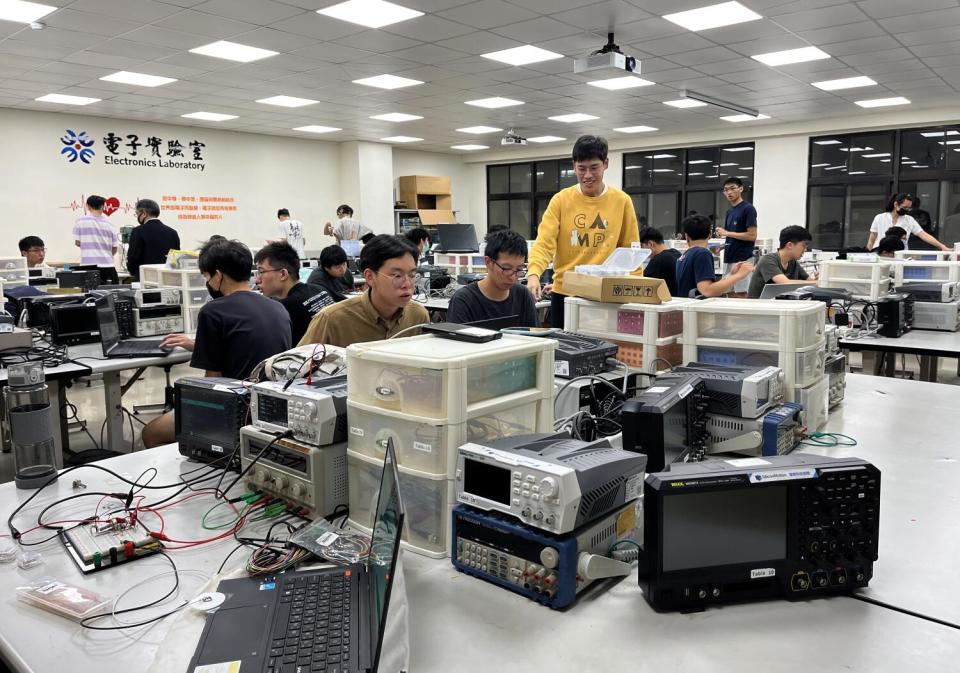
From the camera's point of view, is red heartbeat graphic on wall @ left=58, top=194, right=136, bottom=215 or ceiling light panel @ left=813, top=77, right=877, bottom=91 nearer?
ceiling light panel @ left=813, top=77, right=877, bottom=91

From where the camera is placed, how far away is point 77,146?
28.7ft

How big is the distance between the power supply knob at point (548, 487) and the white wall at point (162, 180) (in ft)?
30.4

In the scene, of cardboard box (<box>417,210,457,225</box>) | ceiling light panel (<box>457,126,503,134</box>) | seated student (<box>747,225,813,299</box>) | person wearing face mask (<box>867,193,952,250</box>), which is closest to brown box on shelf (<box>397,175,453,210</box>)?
cardboard box (<box>417,210,457,225</box>)

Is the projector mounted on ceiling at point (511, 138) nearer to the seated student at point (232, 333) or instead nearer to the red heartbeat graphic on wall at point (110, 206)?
the red heartbeat graphic on wall at point (110, 206)

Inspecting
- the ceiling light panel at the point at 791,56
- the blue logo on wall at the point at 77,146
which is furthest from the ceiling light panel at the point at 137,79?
the ceiling light panel at the point at 791,56

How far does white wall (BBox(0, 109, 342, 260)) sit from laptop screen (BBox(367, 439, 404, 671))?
907cm

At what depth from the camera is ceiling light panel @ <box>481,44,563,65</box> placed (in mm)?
5926

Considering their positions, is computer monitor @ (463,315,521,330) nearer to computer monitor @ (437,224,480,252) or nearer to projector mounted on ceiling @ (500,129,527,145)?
computer monitor @ (437,224,480,252)

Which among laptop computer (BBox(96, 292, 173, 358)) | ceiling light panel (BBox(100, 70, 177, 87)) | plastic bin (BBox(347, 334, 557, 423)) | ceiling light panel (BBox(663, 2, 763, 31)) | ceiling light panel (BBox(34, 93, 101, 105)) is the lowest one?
laptop computer (BBox(96, 292, 173, 358))

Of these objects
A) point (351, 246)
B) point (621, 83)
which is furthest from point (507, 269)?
point (351, 246)

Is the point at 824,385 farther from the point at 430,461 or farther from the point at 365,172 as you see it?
the point at 365,172

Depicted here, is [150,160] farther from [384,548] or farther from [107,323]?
[384,548]

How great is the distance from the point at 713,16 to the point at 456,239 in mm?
3894

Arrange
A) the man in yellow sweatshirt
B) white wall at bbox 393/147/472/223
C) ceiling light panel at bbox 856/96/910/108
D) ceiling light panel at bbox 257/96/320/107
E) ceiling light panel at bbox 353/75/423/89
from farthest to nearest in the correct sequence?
white wall at bbox 393/147/472/223
ceiling light panel at bbox 856/96/910/108
ceiling light panel at bbox 257/96/320/107
ceiling light panel at bbox 353/75/423/89
the man in yellow sweatshirt
